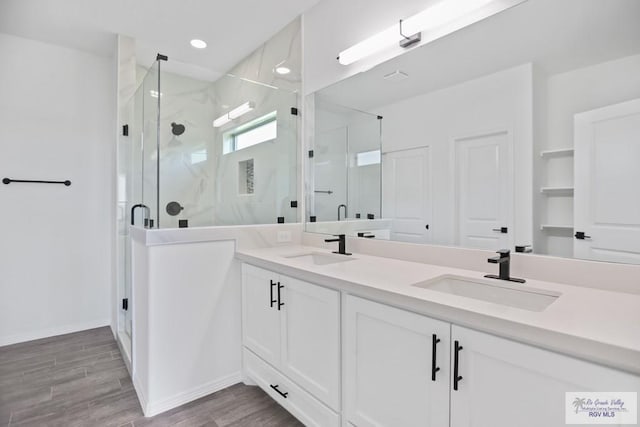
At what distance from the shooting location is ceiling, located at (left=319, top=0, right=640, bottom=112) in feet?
3.89

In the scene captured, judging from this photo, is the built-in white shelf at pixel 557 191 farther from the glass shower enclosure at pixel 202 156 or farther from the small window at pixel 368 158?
the glass shower enclosure at pixel 202 156

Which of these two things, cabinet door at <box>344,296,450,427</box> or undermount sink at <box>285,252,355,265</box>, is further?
undermount sink at <box>285,252,355,265</box>

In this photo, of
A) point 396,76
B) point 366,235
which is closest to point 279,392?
point 366,235

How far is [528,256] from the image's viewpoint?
1372mm

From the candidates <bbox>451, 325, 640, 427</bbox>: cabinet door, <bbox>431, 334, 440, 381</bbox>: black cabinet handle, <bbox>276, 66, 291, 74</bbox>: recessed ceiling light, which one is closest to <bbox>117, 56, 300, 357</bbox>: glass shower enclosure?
<bbox>276, 66, 291, 74</bbox>: recessed ceiling light

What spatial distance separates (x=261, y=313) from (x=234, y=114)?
81.9 inches

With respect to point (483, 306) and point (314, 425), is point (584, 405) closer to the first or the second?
point (483, 306)

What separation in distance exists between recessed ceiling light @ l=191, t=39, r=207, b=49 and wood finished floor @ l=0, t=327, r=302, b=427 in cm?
283

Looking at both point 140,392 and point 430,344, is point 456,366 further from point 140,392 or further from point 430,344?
point 140,392

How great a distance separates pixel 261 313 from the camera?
1.94m

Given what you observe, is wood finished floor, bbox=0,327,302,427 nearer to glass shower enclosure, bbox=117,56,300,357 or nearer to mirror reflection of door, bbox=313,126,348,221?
glass shower enclosure, bbox=117,56,300,357

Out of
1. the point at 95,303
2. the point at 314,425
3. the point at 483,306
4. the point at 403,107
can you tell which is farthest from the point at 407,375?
the point at 95,303

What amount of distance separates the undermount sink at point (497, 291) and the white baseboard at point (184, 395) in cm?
154

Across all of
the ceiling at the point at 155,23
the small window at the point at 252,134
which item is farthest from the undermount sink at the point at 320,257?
the ceiling at the point at 155,23
